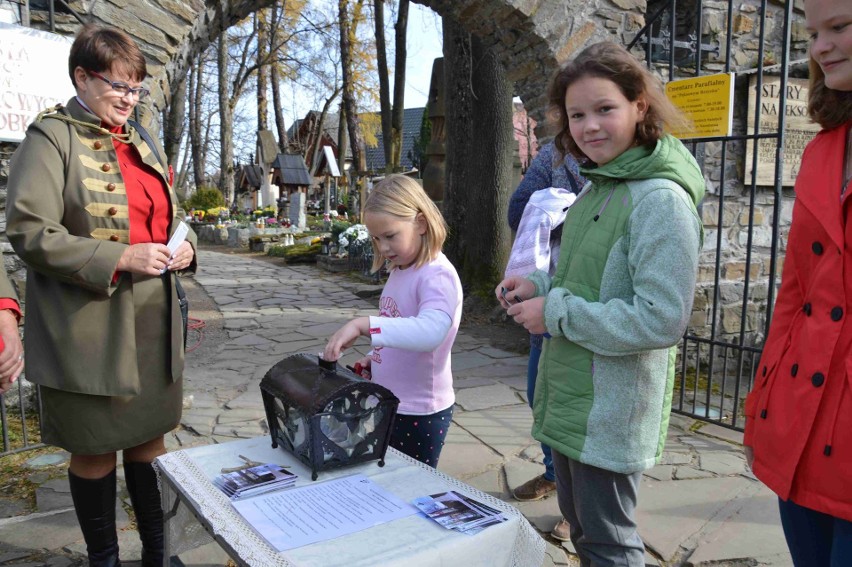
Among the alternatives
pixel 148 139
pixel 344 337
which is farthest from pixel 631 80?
pixel 148 139

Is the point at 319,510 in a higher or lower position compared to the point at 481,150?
lower

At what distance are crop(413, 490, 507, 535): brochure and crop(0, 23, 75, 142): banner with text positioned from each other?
3280 mm

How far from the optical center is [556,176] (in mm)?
2783

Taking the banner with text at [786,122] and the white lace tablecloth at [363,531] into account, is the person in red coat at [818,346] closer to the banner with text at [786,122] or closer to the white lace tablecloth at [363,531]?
the white lace tablecloth at [363,531]

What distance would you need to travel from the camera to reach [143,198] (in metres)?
2.20

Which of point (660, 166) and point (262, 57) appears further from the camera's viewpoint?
point (262, 57)

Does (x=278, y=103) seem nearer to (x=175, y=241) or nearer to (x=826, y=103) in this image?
(x=175, y=241)

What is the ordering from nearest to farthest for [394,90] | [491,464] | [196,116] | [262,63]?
[491,464]
[394,90]
[262,63]
[196,116]

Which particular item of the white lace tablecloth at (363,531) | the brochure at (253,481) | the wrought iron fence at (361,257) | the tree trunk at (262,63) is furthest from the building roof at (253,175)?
the brochure at (253,481)

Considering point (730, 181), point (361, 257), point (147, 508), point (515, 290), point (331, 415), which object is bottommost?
point (147, 508)

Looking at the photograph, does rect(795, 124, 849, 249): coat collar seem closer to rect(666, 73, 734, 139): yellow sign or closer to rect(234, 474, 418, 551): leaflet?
rect(234, 474, 418, 551): leaflet

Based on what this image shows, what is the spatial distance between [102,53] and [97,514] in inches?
58.9

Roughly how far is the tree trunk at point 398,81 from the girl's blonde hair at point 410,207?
481 inches

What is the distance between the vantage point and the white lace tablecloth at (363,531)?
1.30m
